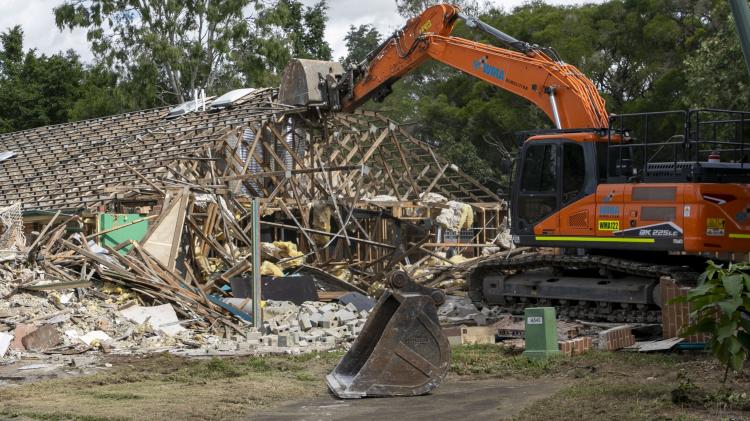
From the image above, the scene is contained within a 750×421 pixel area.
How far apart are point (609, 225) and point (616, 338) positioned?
100 inches

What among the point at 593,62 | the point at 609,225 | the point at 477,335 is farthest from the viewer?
the point at 593,62

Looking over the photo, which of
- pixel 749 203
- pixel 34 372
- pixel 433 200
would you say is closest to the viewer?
pixel 34 372

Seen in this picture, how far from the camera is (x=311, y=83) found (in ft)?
86.0

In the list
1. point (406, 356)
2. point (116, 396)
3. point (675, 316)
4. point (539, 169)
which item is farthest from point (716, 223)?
point (116, 396)

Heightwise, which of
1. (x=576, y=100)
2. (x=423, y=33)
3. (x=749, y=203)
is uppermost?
(x=423, y=33)

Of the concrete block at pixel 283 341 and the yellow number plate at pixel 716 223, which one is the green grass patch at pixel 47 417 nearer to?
the concrete block at pixel 283 341

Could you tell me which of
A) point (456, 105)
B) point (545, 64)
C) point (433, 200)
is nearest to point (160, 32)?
point (456, 105)

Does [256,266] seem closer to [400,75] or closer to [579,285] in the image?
[579,285]

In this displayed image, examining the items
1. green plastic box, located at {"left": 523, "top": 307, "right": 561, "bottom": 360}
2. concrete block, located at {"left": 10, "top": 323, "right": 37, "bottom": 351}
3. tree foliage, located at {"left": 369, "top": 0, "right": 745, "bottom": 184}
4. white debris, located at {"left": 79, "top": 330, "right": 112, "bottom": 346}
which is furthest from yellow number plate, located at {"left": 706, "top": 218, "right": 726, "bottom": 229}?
tree foliage, located at {"left": 369, "top": 0, "right": 745, "bottom": 184}

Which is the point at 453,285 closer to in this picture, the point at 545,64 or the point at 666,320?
the point at 545,64

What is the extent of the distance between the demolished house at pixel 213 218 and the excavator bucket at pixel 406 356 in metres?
5.42

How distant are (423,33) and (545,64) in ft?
13.9

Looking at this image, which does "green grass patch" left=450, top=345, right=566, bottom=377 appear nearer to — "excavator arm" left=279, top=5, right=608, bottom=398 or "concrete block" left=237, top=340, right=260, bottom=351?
"excavator arm" left=279, top=5, right=608, bottom=398

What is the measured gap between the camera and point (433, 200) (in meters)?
28.6
